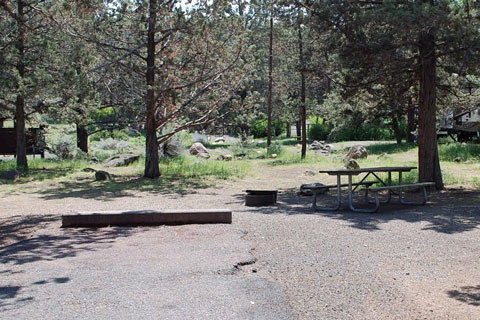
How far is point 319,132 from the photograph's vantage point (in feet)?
125

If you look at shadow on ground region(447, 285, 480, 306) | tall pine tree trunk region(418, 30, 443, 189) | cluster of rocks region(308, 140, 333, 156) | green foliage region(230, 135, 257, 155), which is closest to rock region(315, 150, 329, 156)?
cluster of rocks region(308, 140, 333, 156)

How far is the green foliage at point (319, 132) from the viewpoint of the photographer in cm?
3806

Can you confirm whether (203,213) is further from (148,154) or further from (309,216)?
(148,154)

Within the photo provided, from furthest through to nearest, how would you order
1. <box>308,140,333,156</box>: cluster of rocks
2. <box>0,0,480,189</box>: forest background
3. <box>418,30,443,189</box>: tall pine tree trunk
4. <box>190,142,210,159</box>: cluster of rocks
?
<box>308,140,333,156</box>: cluster of rocks
<box>190,142,210,159</box>: cluster of rocks
<box>418,30,443,189</box>: tall pine tree trunk
<box>0,0,480,189</box>: forest background

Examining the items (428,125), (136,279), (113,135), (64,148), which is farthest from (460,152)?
(113,135)

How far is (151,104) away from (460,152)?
41.8ft

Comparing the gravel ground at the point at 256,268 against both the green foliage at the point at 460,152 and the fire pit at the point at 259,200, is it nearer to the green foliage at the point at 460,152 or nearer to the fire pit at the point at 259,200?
the fire pit at the point at 259,200

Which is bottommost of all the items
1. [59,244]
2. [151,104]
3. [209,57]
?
[59,244]

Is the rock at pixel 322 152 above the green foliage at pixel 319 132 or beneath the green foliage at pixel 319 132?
beneath

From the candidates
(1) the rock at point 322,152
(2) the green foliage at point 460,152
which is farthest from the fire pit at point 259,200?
(1) the rock at point 322,152

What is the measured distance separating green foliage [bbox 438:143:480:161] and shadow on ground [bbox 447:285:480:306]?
15790 millimetres

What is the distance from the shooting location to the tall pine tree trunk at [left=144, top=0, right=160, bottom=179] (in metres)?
14.4

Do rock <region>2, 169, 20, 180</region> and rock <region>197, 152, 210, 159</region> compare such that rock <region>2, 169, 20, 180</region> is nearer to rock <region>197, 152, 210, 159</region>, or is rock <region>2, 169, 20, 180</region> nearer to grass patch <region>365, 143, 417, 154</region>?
rock <region>197, 152, 210, 159</region>

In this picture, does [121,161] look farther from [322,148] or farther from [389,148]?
[389,148]
